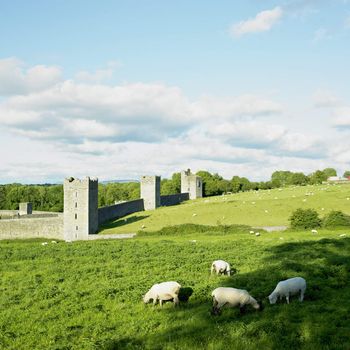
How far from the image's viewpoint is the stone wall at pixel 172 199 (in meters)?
110

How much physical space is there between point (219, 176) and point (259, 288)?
16332 centimetres

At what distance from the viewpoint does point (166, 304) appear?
706 inches

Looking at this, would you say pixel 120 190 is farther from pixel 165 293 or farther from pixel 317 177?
pixel 165 293

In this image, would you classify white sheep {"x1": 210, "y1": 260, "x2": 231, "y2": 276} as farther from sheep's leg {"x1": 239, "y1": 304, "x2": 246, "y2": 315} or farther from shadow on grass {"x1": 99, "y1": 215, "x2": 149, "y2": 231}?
shadow on grass {"x1": 99, "y1": 215, "x2": 149, "y2": 231}

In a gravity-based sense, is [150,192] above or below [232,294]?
above

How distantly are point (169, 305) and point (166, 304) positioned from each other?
0.67 ft

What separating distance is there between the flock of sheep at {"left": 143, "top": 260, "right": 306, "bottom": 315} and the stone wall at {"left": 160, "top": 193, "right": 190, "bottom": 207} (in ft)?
295

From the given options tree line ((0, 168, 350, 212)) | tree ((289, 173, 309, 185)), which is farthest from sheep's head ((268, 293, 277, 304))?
tree ((289, 173, 309, 185))

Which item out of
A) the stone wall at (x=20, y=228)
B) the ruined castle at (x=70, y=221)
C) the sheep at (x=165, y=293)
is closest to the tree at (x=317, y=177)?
the ruined castle at (x=70, y=221)

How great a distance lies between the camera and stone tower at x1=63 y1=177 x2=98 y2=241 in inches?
2753

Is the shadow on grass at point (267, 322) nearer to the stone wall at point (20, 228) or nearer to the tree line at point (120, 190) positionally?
the stone wall at point (20, 228)

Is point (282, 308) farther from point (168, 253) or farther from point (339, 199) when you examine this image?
point (339, 199)

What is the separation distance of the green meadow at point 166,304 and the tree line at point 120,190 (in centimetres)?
11263

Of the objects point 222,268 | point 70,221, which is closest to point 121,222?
point 70,221
